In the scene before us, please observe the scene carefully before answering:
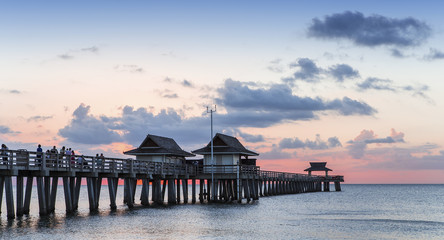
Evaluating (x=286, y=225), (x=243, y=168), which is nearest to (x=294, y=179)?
(x=243, y=168)

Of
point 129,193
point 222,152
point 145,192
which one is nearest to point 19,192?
point 129,193

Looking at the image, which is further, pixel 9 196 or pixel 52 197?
pixel 52 197

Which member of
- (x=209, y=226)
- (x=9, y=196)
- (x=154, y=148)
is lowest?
(x=209, y=226)

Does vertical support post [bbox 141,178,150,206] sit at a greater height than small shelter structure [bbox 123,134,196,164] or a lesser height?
lesser

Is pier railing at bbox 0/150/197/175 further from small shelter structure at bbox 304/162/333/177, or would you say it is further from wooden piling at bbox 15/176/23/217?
small shelter structure at bbox 304/162/333/177

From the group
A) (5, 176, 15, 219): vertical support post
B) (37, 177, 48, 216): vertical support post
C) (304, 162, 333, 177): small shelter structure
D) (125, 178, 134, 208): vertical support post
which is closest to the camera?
(5, 176, 15, 219): vertical support post

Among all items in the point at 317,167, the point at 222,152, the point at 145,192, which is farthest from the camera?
the point at 317,167

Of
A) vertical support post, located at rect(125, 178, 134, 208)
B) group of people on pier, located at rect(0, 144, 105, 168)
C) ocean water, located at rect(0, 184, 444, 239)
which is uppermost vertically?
group of people on pier, located at rect(0, 144, 105, 168)

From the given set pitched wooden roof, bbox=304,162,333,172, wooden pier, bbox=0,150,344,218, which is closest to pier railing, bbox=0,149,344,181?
wooden pier, bbox=0,150,344,218

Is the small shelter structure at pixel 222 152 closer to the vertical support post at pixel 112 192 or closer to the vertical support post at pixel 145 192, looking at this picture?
the vertical support post at pixel 145 192

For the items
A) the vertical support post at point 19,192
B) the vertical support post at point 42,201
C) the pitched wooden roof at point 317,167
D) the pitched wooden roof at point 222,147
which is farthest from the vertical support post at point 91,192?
the pitched wooden roof at point 317,167

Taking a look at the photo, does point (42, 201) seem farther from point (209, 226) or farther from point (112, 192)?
point (209, 226)

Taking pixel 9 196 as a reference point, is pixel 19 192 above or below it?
above

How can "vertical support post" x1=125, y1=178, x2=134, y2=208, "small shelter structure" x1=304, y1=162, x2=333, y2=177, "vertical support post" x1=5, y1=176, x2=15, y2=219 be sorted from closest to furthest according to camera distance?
"vertical support post" x1=5, y1=176, x2=15, y2=219
"vertical support post" x1=125, y1=178, x2=134, y2=208
"small shelter structure" x1=304, y1=162, x2=333, y2=177
